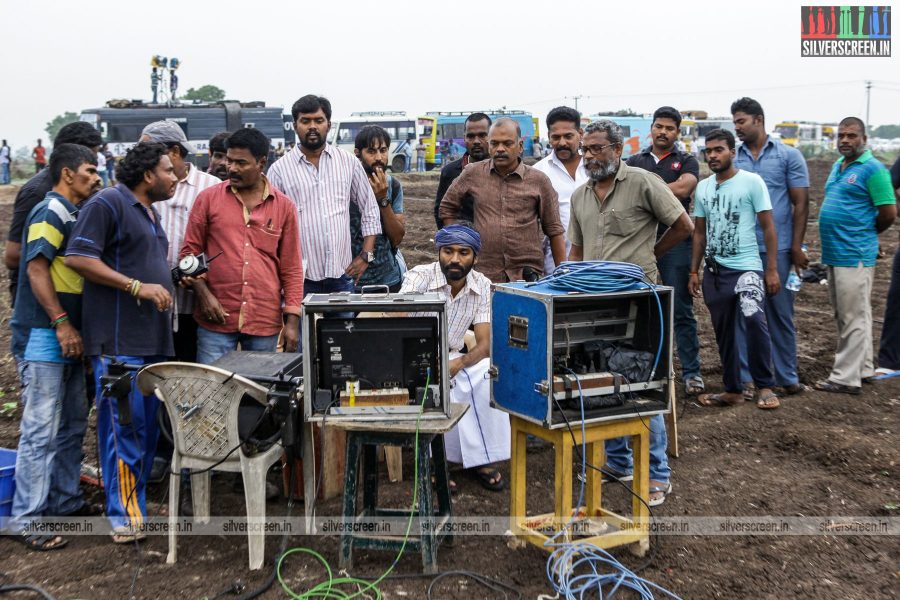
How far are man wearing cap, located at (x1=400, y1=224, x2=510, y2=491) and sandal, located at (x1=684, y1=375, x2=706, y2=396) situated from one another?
237cm

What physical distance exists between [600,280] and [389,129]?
32963 mm

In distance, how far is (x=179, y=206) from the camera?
→ 539 cm

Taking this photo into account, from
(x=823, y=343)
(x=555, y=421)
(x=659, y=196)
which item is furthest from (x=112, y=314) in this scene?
(x=823, y=343)

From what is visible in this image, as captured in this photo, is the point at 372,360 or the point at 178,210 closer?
the point at 372,360

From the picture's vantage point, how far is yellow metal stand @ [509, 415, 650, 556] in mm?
4062

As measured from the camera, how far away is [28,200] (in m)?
4.80

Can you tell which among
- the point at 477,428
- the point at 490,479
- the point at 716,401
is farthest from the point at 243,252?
the point at 716,401

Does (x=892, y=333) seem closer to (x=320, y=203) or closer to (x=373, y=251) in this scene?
(x=373, y=251)

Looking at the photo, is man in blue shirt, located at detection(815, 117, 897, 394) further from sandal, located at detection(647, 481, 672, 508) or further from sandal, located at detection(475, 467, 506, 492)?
sandal, located at detection(475, 467, 506, 492)

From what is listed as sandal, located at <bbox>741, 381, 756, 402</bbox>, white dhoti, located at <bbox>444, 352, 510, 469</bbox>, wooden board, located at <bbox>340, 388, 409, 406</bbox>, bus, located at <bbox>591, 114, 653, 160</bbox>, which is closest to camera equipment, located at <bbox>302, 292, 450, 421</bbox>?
wooden board, located at <bbox>340, 388, 409, 406</bbox>

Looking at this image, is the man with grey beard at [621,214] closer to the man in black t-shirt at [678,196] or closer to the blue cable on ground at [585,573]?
the blue cable on ground at [585,573]

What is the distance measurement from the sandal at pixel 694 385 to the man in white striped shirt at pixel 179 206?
3996 millimetres

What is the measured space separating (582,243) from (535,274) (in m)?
0.39

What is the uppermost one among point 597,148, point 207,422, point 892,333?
point 597,148
